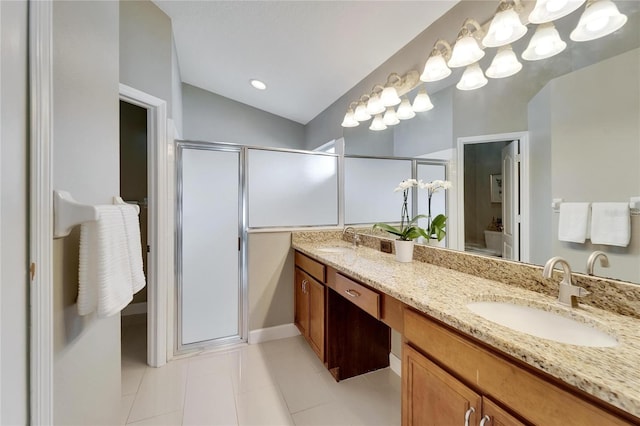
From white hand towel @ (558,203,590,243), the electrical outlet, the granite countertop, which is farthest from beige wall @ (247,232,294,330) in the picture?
white hand towel @ (558,203,590,243)

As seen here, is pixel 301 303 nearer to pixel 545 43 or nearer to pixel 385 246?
pixel 385 246

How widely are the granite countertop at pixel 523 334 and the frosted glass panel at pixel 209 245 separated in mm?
1227

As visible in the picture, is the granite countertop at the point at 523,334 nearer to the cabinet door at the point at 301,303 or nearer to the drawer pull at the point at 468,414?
the drawer pull at the point at 468,414

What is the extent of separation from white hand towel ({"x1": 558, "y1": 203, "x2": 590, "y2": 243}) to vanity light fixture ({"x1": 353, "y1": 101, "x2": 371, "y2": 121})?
154 centimetres

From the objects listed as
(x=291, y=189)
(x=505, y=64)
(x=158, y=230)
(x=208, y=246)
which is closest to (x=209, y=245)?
(x=208, y=246)

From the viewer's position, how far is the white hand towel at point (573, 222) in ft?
3.36

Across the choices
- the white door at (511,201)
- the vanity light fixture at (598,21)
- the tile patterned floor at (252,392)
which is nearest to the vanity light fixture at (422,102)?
the white door at (511,201)

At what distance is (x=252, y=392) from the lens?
1786 millimetres

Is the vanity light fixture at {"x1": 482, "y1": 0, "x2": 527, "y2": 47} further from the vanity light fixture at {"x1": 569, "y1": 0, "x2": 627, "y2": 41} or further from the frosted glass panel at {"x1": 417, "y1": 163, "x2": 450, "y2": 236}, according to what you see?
the frosted glass panel at {"x1": 417, "y1": 163, "x2": 450, "y2": 236}

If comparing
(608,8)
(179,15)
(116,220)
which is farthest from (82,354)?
(179,15)

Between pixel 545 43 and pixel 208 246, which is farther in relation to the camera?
pixel 208 246

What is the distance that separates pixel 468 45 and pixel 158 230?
228 cm

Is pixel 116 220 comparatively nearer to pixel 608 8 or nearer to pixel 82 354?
pixel 82 354

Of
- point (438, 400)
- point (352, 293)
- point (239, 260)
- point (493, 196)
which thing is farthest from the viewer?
point (239, 260)
